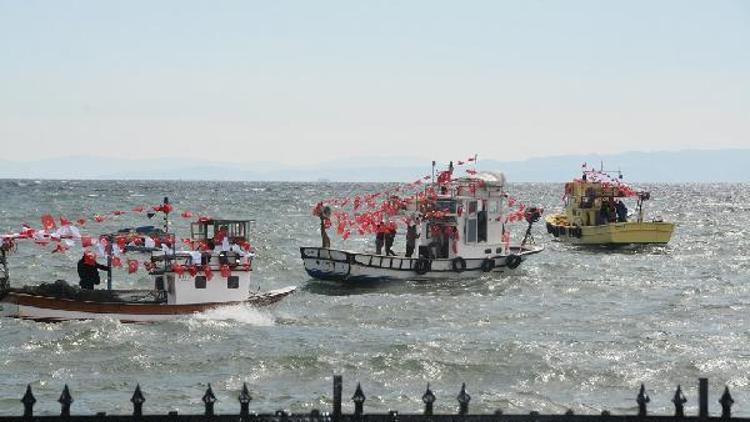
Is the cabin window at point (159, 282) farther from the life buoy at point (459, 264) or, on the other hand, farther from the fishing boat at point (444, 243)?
A: the life buoy at point (459, 264)

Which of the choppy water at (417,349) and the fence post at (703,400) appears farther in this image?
the choppy water at (417,349)

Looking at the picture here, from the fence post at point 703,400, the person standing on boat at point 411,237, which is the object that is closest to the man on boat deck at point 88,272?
the person standing on boat at point 411,237

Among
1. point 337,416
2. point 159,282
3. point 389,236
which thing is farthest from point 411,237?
point 337,416

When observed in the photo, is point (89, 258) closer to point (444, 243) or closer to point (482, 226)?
point (444, 243)

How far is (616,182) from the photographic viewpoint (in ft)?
248

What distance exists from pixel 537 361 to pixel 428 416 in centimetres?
1392

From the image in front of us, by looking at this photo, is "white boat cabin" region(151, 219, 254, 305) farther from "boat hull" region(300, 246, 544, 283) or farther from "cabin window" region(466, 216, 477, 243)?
Result: "cabin window" region(466, 216, 477, 243)

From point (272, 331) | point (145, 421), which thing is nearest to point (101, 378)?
point (272, 331)

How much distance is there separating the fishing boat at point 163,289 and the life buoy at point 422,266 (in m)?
11.7

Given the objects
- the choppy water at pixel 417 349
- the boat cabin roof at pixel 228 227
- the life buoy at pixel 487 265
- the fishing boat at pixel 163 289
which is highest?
the boat cabin roof at pixel 228 227

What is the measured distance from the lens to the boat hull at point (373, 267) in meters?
46.1

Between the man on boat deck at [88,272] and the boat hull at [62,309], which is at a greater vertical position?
the man on boat deck at [88,272]

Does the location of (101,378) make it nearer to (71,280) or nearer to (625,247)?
(71,280)

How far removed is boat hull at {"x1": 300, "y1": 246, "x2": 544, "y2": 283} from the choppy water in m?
0.82
